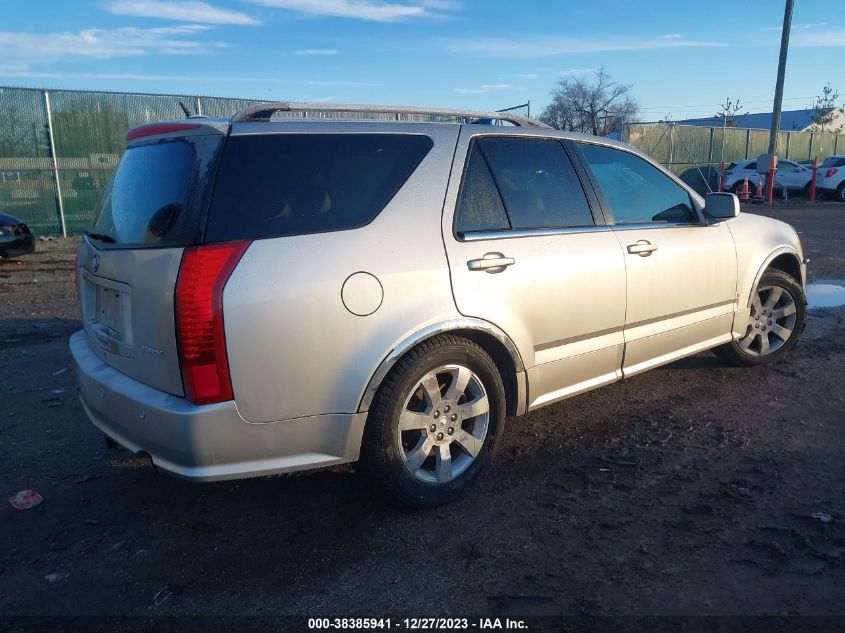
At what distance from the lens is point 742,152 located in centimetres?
2992

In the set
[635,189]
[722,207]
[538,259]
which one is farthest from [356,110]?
[722,207]

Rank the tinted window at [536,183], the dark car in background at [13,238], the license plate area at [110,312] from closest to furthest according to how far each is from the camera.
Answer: the license plate area at [110,312] → the tinted window at [536,183] → the dark car in background at [13,238]

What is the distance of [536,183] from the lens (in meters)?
3.88

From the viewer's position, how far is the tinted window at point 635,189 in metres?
4.26

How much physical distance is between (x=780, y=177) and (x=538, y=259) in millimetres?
25714

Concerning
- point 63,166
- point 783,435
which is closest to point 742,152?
point 63,166

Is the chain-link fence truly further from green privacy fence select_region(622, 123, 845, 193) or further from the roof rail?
green privacy fence select_region(622, 123, 845, 193)

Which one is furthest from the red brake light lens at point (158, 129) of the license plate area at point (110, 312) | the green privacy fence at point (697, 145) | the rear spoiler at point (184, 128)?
the green privacy fence at point (697, 145)

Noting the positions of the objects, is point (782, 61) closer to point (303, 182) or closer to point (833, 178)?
point (833, 178)

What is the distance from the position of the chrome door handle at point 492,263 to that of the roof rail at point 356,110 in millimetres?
884

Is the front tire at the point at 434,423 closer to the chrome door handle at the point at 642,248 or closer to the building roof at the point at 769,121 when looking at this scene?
the chrome door handle at the point at 642,248

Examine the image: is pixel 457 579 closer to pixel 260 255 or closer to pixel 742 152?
pixel 260 255

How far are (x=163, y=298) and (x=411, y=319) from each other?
1041 millimetres

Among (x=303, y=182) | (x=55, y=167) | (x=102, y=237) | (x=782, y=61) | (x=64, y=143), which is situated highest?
(x=782, y=61)
